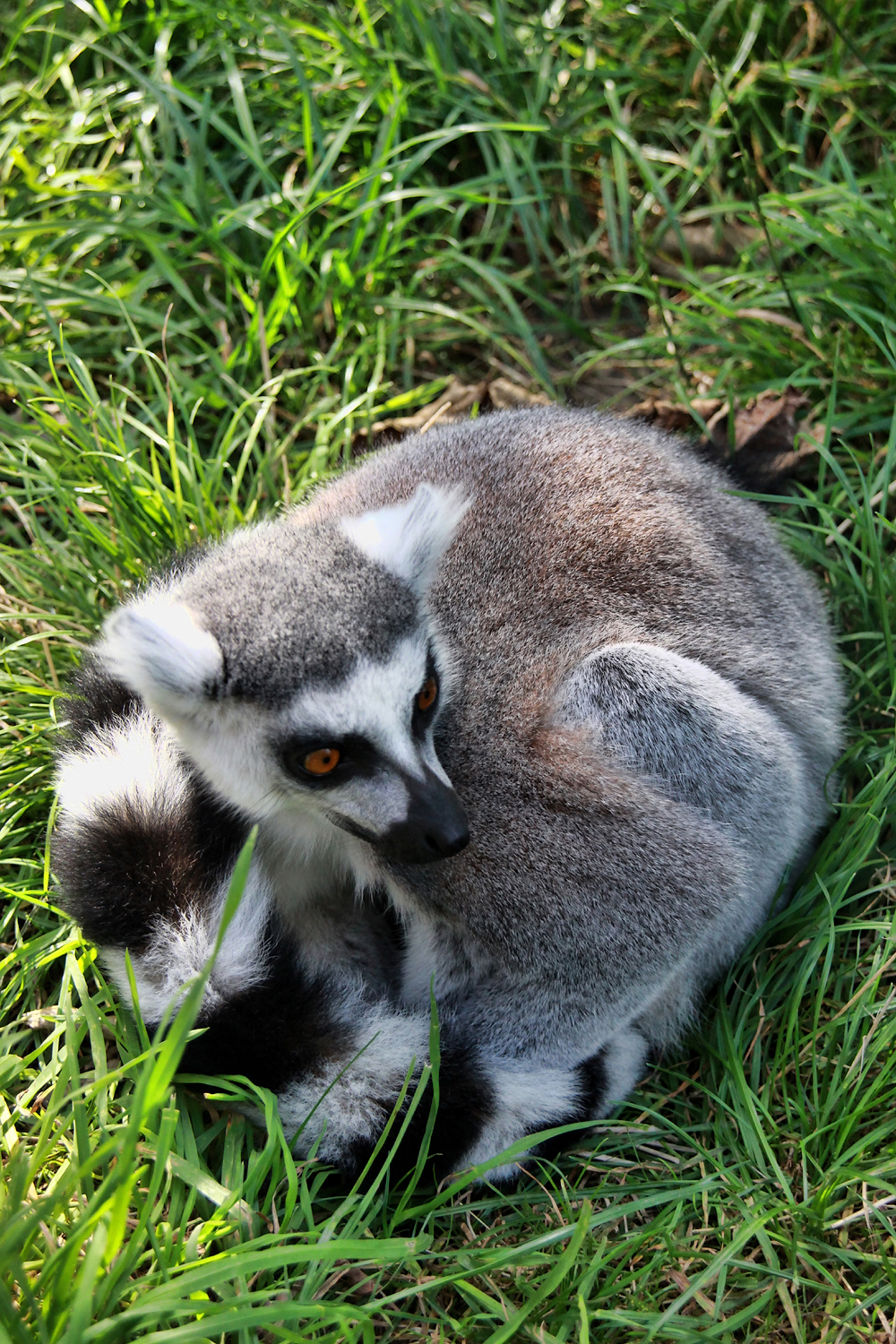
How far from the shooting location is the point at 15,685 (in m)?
3.57

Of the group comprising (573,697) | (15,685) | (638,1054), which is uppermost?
(15,685)

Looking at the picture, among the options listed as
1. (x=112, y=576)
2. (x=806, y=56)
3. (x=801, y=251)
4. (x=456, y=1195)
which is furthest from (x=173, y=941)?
(x=806, y=56)

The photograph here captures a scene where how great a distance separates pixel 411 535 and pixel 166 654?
2.36 feet

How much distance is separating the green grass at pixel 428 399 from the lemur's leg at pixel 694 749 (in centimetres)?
18

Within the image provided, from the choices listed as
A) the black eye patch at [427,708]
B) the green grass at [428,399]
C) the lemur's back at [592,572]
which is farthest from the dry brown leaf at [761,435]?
the black eye patch at [427,708]

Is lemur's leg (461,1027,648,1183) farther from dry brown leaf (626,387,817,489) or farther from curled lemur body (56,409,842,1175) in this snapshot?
dry brown leaf (626,387,817,489)

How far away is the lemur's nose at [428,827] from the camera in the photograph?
7.82 ft

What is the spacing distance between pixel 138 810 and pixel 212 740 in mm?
251

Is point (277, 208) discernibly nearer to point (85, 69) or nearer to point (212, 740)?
point (85, 69)

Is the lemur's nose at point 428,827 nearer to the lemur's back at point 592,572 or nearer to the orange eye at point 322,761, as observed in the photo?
the orange eye at point 322,761

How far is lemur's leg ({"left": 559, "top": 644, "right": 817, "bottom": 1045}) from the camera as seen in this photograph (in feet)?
9.68

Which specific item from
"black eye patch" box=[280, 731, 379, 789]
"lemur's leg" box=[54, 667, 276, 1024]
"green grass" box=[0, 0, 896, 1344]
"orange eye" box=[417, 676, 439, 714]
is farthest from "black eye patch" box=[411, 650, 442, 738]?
"green grass" box=[0, 0, 896, 1344]

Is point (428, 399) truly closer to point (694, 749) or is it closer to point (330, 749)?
point (694, 749)

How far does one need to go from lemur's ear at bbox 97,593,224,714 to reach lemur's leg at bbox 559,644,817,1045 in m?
1.02
